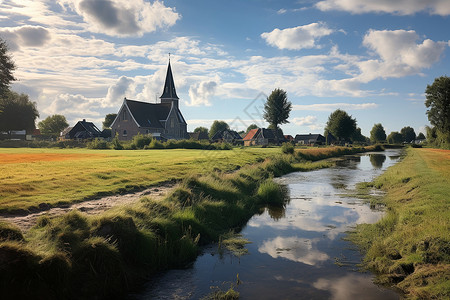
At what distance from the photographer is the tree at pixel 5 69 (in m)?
45.3

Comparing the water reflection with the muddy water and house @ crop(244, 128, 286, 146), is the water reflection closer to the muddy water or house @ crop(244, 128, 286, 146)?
the muddy water

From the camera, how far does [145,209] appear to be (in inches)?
431

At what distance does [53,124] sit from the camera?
452 feet

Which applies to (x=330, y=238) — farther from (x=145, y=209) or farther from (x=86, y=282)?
(x=86, y=282)

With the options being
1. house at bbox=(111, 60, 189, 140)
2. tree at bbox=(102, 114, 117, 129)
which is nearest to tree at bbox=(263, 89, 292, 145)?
house at bbox=(111, 60, 189, 140)

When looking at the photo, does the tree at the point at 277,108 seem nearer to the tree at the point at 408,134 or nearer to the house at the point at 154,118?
the house at the point at 154,118

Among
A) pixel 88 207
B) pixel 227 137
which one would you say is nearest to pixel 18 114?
pixel 227 137

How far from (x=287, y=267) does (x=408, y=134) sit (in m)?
195

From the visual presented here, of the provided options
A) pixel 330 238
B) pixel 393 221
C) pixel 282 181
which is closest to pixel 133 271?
pixel 330 238

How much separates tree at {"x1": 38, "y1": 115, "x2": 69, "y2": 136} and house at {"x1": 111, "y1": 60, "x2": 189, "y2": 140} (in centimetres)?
6729

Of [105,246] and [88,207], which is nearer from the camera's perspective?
[105,246]

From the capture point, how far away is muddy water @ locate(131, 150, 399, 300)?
7941 millimetres

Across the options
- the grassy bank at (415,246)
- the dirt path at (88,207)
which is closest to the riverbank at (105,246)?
the dirt path at (88,207)

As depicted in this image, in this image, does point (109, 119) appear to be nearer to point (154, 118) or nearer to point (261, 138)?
point (154, 118)
